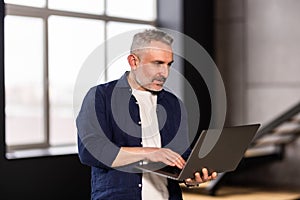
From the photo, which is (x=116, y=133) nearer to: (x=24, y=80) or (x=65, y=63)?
(x=24, y=80)

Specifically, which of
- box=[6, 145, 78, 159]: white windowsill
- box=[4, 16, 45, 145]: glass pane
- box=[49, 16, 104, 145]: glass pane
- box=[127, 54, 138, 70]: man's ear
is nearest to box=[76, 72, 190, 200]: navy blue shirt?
box=[127, 54, 138, 70]: man's ear

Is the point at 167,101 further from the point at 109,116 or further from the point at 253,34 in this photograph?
the point at 253,34

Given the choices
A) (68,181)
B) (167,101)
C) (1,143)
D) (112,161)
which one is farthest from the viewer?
(68,181)

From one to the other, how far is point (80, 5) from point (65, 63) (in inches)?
20.8

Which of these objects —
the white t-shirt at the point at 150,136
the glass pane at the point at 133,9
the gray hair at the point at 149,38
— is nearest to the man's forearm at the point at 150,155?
the white t-shirt at the point at 150,136

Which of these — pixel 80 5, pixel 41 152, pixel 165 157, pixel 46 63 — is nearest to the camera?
pixel 165 157

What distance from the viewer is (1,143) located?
4223 mm

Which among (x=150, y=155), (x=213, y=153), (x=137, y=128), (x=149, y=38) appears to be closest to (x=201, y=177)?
(x=213, y=153)

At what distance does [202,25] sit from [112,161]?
381cm

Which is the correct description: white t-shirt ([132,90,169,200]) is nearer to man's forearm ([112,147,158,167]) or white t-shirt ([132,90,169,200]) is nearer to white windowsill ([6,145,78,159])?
man's forearm ([112,147,158,167])

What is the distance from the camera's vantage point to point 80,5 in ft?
17.0

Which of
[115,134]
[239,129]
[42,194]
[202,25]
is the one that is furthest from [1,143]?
[202,25]

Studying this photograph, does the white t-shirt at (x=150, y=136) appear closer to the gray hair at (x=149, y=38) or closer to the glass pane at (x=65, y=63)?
the gray hair at (x=149, y=38)

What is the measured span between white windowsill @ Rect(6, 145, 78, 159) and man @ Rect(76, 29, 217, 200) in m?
1.87
